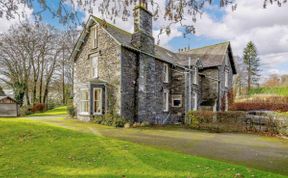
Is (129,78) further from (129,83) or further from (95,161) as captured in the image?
(95,161)

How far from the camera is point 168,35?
11.3ft

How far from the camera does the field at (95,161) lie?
20.9 feet

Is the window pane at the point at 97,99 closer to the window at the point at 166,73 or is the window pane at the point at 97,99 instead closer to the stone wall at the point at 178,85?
the window at the point at 166,73

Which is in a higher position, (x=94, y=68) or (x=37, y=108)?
(x=94, y=68)

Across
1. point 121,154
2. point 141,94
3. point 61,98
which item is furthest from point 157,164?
point 61,98

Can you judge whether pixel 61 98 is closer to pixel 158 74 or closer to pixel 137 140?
pixel 158 74

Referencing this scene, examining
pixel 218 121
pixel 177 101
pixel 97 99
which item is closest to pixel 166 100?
pixel 177 101

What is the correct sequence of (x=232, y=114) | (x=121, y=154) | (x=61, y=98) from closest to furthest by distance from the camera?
(x=121, y=154) < (x=232, y=114) < (x=61, y=98)

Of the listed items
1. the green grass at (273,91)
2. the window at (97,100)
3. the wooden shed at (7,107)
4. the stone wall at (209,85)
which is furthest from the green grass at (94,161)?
the green grass at (273,91)

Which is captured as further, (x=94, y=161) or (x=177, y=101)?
(x=177, y=101)

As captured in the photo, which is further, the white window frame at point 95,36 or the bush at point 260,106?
the bush at point 260,106

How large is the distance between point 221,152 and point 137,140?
3.80 metres

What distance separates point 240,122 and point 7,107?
23351 mm

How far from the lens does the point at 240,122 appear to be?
16.4 m
